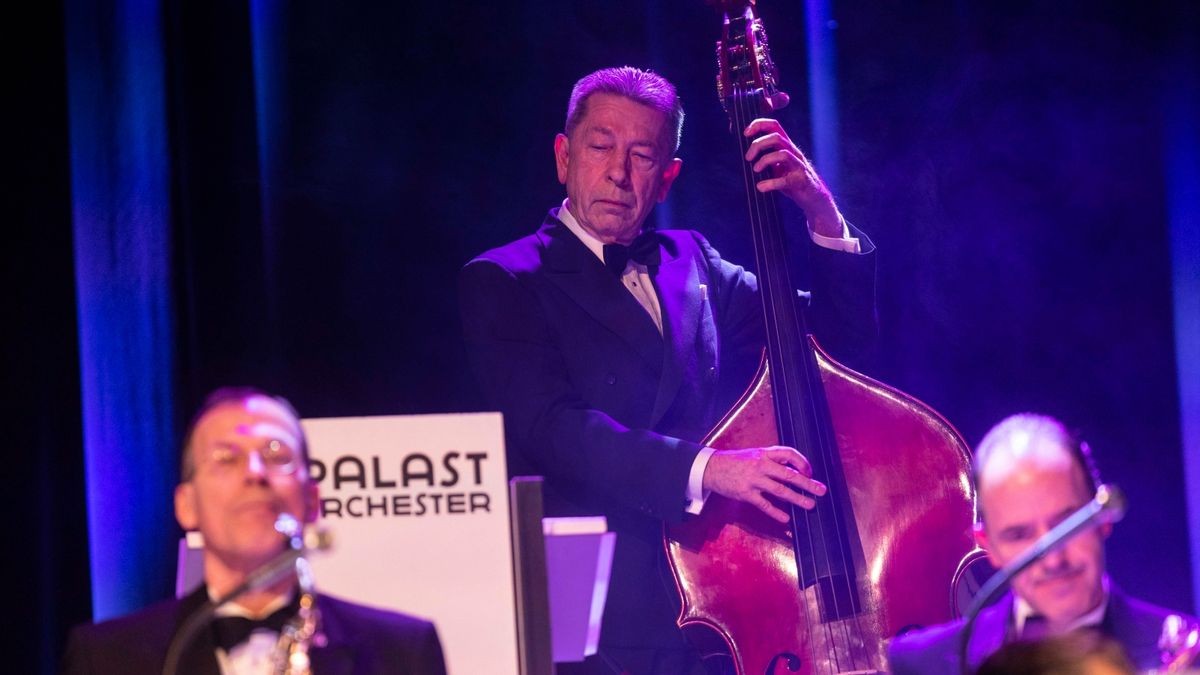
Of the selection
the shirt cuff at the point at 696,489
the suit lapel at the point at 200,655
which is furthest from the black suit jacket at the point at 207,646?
the shirt cuff at the point at 696,489

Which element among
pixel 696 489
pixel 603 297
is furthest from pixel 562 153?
pixel 696 489

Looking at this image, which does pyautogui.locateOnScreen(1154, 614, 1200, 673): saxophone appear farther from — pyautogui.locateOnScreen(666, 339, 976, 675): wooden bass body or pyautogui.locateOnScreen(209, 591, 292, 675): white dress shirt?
pyautogui.locateOnScreen(209, 591, 292, 675): white dress shirt

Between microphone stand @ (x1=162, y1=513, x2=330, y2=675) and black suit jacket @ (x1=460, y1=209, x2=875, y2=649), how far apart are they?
1.01 meters

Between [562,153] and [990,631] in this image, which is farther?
[562,153]

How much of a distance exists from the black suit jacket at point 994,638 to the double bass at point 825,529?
34 centimetres

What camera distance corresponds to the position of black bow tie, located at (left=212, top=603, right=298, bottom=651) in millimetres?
2027

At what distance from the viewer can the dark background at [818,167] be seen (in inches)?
141

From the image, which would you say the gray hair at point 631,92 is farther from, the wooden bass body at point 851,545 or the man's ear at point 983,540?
the man's ear at point 983,540

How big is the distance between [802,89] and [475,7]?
2.75 feet

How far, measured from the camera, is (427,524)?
2342mm

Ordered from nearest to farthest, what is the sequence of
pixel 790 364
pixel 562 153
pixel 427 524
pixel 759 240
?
1. pixel 427 524
2. pixel 790 364
3. pixel 759 240
4. pixel 562 153

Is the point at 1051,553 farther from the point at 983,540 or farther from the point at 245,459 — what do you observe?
the point at 245,459

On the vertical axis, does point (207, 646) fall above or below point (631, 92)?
below

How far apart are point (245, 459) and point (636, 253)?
1.34 meters
